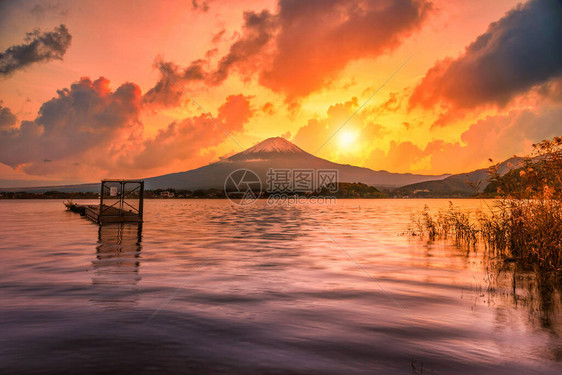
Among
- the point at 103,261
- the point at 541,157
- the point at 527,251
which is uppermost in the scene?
the point at 541,157

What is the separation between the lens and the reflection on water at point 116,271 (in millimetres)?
11336

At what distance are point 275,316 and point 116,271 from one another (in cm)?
861

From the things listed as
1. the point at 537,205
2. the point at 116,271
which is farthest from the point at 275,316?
the point at 537,205

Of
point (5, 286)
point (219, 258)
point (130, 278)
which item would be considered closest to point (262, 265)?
point (219, 258)

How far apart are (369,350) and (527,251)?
11.9 m

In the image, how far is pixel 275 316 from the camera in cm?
980

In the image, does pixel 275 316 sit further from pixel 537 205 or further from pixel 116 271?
pixel 537 205

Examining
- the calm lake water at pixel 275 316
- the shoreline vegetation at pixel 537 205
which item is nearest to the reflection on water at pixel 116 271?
the calm lake water at pixel 275 316

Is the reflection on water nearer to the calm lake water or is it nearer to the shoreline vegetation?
the calm lake water

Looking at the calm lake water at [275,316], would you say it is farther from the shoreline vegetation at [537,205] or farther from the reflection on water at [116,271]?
the shoreline vegetation at [537,205]

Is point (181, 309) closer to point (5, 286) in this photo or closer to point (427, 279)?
point (5, 286)

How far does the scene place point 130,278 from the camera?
1440cm

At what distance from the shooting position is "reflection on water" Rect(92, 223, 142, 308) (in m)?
11.3

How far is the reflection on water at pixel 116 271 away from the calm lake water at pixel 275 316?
8 cm
